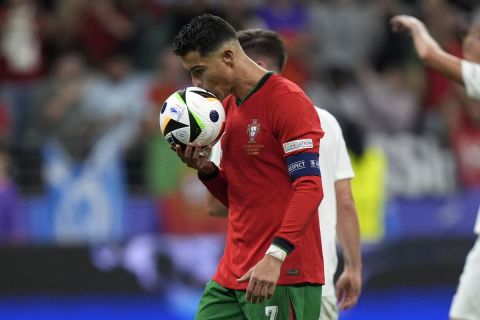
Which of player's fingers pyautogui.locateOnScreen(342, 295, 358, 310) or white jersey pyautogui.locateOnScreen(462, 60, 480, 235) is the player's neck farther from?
player's fingers pyautogui.locateOnScreen(342, 295, 358, 310)

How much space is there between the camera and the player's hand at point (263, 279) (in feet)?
15.5

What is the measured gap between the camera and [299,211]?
189 inches

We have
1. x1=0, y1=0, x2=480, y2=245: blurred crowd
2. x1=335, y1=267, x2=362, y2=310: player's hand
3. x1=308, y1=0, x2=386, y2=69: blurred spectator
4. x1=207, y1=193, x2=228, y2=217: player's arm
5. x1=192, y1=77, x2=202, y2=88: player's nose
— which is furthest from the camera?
x1=308, y1=0, x2=386, y2=69: blurred spectator

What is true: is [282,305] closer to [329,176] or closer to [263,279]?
[263,279]

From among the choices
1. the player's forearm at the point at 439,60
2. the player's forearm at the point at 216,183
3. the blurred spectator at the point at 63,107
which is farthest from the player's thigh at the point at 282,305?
the blurred spectator at the point at 63,107

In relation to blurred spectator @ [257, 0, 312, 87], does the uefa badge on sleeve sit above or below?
below

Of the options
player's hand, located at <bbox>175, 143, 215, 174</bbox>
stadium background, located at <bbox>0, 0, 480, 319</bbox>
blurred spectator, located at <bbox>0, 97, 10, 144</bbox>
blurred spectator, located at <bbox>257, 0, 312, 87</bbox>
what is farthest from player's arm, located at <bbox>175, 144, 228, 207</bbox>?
blurred spectator, located at <bbox>257, 0, 312, 87</bbox>

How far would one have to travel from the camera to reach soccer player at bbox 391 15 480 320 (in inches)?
222

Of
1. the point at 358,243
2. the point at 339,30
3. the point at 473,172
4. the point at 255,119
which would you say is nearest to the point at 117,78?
the point at 339,30

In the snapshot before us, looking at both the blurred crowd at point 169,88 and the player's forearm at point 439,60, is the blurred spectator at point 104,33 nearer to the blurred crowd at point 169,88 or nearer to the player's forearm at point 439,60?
the blurred crowd at point 169,88

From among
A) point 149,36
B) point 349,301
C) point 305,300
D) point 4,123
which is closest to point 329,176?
point 349,301

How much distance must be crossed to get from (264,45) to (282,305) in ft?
5.06

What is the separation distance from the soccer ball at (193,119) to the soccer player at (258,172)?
0.05 m

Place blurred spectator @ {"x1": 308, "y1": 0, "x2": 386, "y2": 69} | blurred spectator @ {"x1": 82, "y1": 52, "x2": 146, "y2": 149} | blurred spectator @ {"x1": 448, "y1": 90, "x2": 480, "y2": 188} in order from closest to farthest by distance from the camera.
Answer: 1. blurred spectator @ {"x1": 82, "y1": 52, "x2": 146, "y2": 149}
2. blurred spectator @ {"x1": 448, "y1": 90, "x2": 480, "y2": 188}
3. blurred spectator @ {"x1": 308, "y1": 0, "x2": 386, "y2": 69}
